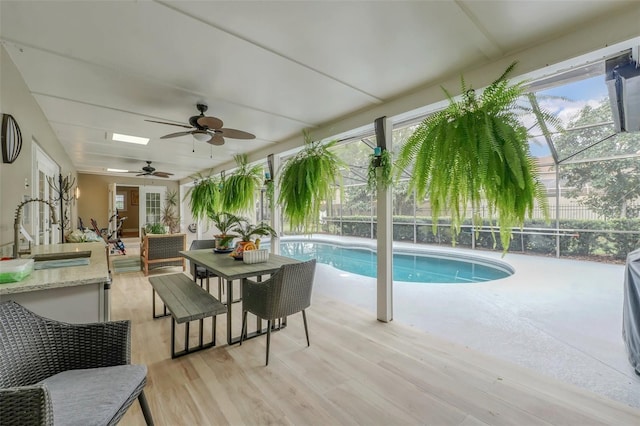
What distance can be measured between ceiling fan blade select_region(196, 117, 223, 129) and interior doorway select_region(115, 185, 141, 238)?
1121 centimetres

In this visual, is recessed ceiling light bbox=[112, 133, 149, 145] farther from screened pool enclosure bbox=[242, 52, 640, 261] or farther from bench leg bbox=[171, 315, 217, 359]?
bench leg bbox=[171, 315, 217, 359]

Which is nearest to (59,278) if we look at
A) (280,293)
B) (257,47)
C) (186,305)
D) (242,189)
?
(186,305)

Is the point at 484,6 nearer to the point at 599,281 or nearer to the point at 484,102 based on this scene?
the point at 484,102

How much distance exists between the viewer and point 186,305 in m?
2.27

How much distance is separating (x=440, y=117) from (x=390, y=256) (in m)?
1.59

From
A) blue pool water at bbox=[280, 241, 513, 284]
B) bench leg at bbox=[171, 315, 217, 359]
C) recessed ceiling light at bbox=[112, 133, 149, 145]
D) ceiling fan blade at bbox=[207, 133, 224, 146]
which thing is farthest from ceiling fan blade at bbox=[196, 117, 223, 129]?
blue pool water at bbox=[280, 241, 513, 284]

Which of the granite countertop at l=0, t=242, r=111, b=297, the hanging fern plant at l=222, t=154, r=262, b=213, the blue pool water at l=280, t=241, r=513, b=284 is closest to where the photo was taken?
the granite countertop at l=0, t=242, r=111, b=297

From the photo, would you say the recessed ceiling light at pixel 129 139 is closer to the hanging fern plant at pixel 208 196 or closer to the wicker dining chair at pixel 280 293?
the hanging fern plant at pixel 208 196

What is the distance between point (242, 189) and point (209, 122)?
1990 millimetres

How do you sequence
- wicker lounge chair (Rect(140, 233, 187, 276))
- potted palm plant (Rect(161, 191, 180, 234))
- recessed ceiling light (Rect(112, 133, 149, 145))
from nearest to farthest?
1. recessed ceiling light (Rect(112, 133, 149, 145))
2. wicker lounge chair (Rect(140, 233, 187, 276))
3. potted palm plant (Rect(161, 191, 180, 234))

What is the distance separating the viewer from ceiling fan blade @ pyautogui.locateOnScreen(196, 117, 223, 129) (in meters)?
2.63

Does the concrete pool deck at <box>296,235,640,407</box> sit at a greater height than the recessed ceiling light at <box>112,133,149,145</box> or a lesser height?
lesser

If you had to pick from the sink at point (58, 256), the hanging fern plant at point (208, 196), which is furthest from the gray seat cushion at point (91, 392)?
the hanging fern plant at point (208, 196)

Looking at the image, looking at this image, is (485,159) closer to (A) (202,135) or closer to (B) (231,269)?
(B) (231,269)
